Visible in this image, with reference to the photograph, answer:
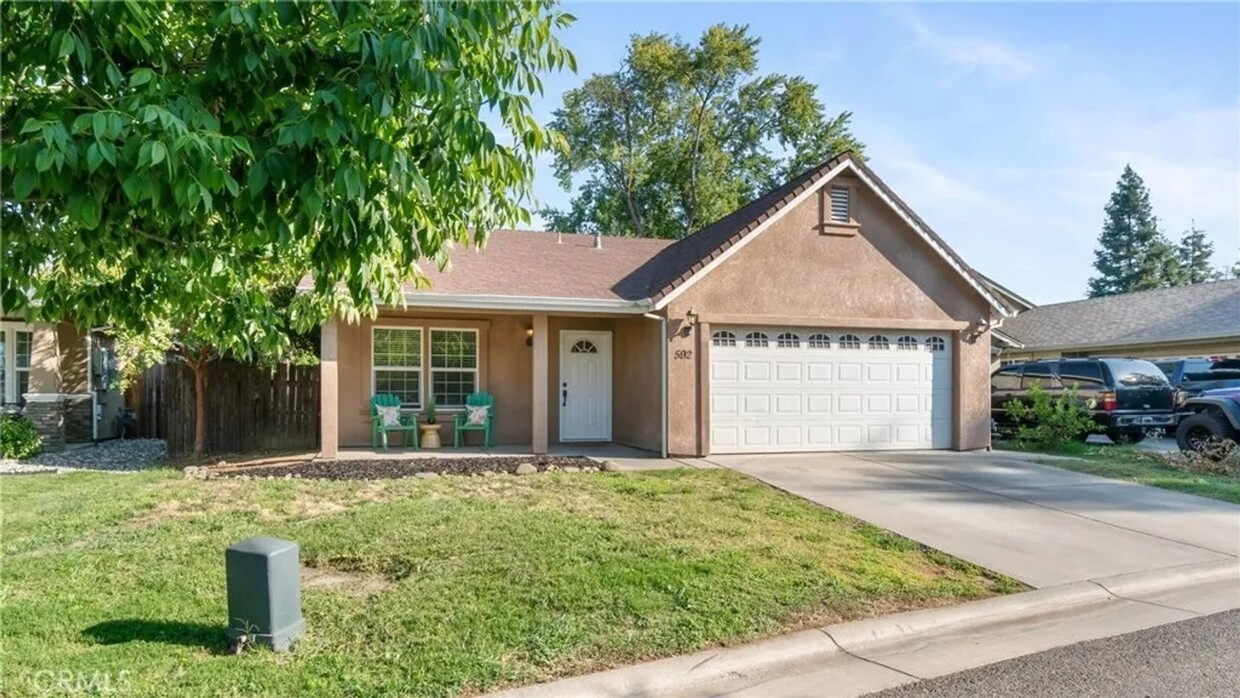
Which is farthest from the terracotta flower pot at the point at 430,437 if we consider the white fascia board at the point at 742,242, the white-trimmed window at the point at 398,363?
the white fascia board at the point at 742,242

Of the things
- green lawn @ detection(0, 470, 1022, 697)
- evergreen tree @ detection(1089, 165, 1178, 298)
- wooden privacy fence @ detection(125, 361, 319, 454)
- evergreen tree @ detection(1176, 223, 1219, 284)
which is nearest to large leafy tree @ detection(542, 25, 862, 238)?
wooden privacy fence @ detection(125, 361, 319, 454)

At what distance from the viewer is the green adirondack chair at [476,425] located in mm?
13703

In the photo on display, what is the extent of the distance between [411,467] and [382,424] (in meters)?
2.59

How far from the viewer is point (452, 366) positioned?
1415 centimetres

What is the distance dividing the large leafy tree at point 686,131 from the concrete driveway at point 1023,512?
21.9 meters

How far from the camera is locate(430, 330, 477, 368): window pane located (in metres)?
14.1

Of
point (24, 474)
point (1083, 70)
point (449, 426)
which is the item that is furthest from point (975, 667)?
point (24, 474)

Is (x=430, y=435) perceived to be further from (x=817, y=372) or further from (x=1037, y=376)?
(x=1037, y=376)

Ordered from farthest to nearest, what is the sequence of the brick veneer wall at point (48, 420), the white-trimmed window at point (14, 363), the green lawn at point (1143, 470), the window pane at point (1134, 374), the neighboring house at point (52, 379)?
the window pane at point (1134, 374)
the white-trimmed window at point (14, 363)
the neighboring house at point (52, 379)
the brick veneer wall at point (48, 420)
the green lawn at point (1143, 470)

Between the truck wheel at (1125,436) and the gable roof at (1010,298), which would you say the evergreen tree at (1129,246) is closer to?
the truck wheel at (1125,436)

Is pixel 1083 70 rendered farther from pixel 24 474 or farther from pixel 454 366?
pixel 24 474

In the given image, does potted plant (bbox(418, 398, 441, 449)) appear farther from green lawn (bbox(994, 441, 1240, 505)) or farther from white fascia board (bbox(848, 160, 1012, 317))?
green lawn (bbox(994, 441, 1240, 505))

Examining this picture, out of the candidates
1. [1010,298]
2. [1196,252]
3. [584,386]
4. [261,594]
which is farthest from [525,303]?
[1196,252]

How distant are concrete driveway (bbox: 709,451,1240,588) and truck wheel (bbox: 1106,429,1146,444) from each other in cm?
417
